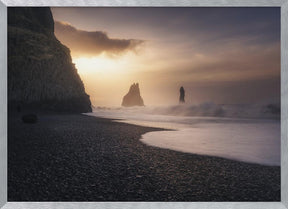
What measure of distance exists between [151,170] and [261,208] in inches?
95.9

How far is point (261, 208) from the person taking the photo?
3.77m

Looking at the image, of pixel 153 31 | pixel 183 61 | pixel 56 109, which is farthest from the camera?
pixel 56 109

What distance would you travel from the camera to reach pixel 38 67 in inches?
856

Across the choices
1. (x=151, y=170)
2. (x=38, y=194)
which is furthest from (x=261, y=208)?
(x=38, y=194)

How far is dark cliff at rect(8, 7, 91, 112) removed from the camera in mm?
19781

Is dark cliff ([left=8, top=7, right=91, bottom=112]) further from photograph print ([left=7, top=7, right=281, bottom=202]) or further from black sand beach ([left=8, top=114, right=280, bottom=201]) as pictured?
black sand beach ([left=8, top=114, right=280, bottom=201])

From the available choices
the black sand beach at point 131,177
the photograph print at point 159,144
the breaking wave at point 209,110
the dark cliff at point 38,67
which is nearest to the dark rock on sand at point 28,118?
the photograph print at point 159,144

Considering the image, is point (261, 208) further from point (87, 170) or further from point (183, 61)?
point (183, 61)

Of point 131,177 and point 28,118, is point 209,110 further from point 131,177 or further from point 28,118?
point 131,177

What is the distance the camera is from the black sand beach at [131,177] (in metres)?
3.84

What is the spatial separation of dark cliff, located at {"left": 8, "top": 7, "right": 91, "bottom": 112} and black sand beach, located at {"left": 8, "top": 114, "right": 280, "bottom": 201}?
1586cm

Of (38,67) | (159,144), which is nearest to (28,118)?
(159,144)

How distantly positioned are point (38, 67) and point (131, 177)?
2209 cm

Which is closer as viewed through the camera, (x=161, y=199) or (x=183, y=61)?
(x=161, y=199)
